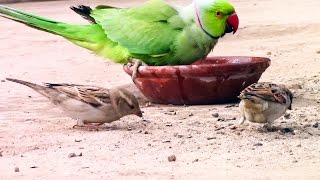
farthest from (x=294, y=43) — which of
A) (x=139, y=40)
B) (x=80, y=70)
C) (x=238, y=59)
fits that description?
(x=139, y=40)

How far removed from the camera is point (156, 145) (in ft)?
19.6

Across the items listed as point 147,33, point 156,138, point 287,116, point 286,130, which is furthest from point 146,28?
point 286,130

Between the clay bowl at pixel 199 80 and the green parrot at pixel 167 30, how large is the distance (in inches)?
7.3

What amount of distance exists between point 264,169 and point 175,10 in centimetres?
287

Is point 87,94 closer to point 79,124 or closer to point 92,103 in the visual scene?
point 92,103

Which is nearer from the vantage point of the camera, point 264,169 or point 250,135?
point 264,169

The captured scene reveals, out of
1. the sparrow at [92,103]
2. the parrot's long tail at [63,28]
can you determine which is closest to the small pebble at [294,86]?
the parrot's long tail at [63,28]

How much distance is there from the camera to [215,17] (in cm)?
760

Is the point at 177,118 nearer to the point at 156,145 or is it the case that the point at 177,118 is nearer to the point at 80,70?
the point at 156,145

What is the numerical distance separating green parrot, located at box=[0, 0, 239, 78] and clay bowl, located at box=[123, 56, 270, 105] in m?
0.19

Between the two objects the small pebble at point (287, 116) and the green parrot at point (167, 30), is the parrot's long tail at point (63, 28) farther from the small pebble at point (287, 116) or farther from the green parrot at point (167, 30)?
the small pebble at point (287, 116)

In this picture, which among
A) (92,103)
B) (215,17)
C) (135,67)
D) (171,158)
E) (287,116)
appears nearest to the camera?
(171,158)

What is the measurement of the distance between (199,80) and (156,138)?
1.41 metres

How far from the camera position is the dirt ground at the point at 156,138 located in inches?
206
